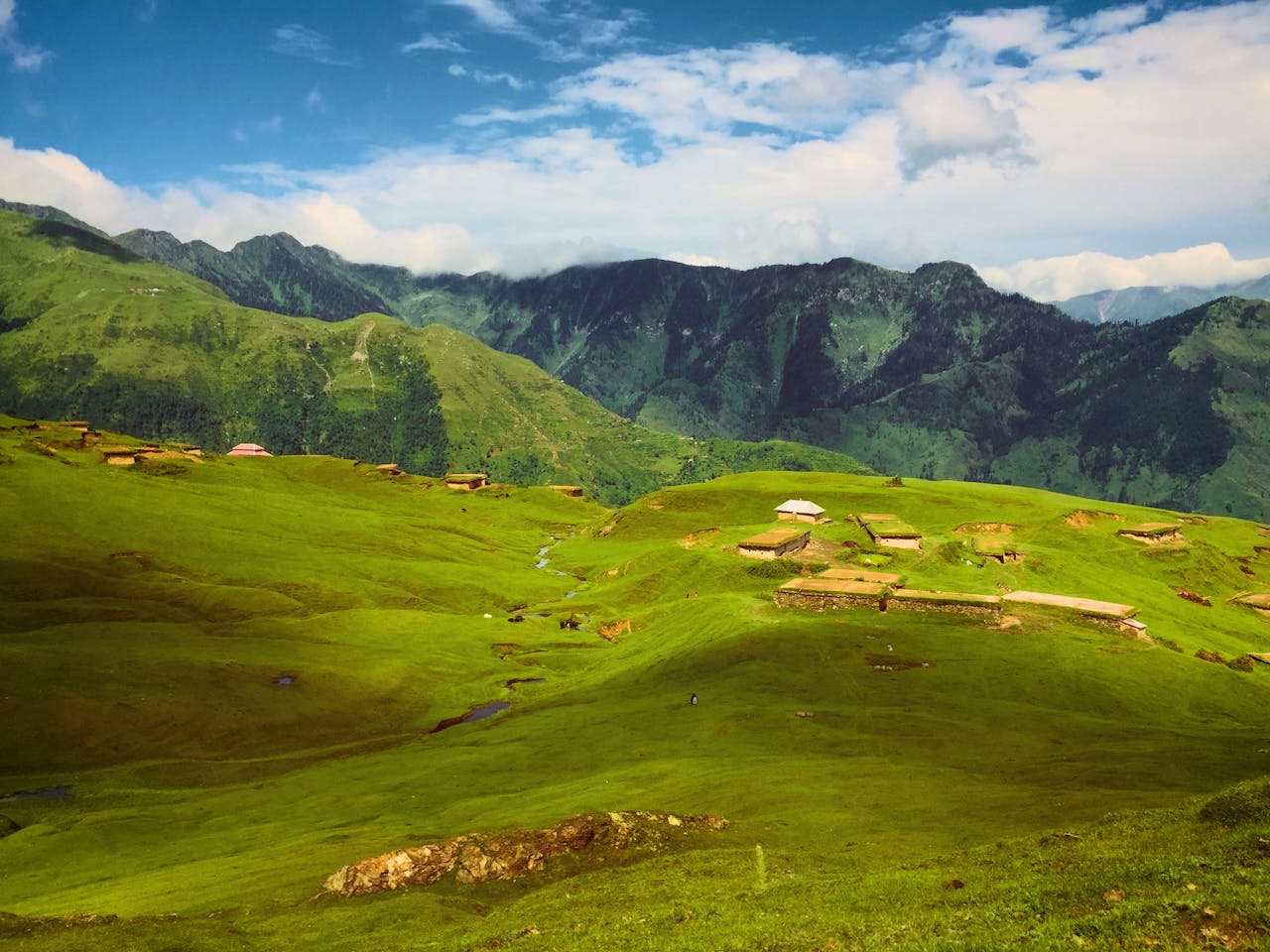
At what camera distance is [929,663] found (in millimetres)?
92875

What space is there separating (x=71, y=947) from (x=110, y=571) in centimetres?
14014

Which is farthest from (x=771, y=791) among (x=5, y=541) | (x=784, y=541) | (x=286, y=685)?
(x=5, y=541)

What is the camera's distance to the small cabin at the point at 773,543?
524 ft

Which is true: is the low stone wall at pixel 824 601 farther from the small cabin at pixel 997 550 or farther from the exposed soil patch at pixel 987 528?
the exposed soil patch at pixel 987 528

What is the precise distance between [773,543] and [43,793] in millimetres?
119375

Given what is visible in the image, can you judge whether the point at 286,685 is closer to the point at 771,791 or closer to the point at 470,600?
the point at 470,600

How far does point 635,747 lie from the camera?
7944 centimetres

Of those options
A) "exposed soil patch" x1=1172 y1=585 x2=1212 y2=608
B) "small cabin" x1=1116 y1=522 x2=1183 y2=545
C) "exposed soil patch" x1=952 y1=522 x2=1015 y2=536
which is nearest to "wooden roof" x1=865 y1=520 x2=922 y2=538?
"exposed soil patch" x1=952 y1=522 x2=1015 y2=536

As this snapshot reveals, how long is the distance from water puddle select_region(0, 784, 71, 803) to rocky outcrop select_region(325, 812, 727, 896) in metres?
58.2

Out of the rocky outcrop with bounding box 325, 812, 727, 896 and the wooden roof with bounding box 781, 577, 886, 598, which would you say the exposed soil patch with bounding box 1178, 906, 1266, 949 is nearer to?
the rocky outcrop with bounding box 325, 812, 727, 896

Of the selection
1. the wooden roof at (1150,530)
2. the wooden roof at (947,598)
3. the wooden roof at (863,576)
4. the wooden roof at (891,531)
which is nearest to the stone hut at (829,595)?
the wooden roof at (947,598)

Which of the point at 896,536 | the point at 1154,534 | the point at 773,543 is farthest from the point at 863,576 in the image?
the point at 1154,534

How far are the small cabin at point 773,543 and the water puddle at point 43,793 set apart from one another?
115m

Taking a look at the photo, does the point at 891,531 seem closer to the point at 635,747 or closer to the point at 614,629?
the point at 614,629
